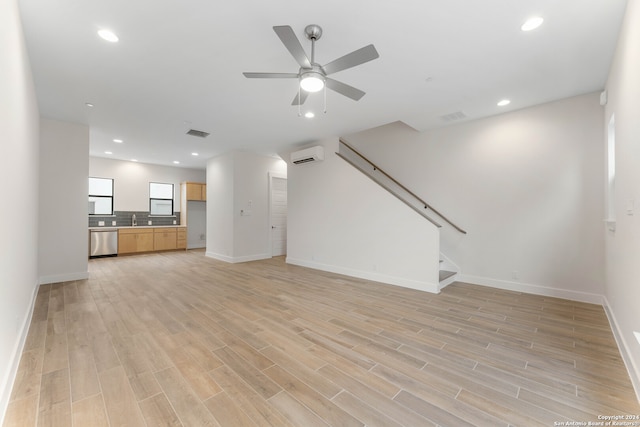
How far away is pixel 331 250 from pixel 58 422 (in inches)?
182

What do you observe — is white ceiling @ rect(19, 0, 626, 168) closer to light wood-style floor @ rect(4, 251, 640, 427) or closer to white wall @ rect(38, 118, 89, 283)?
white wall @ rect(38, 118, 89, 283)

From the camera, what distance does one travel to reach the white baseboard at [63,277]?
4.59m

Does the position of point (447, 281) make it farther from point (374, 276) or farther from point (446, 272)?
point (374, 276)

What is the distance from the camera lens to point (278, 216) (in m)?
7.73

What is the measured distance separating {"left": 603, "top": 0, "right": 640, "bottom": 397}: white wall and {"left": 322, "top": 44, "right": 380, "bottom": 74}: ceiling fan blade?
1924 millimetres

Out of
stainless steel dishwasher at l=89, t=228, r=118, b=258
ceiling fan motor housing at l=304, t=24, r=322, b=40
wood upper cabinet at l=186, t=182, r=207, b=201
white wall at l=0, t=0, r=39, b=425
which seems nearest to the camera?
white wall at l=0, t=0, r=39, b=425

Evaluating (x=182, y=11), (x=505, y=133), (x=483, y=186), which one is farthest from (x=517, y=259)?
(x=182, y=11)

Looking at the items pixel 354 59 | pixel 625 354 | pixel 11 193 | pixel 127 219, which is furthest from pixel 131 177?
pixel 625 354

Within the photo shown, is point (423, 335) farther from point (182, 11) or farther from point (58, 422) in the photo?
point (182, 11)

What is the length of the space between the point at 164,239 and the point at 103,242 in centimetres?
157

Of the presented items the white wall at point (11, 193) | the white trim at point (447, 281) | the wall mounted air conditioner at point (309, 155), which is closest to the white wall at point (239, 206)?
the wall mounted air conditioner at point (309, 155)

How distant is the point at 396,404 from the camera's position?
5.57 ft

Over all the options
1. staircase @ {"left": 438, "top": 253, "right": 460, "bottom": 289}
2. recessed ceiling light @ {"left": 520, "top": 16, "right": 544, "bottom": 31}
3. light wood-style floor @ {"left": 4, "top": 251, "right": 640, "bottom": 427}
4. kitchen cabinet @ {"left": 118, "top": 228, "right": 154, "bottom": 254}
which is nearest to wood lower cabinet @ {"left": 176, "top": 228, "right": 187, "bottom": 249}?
kitchen cabinet @ {"left": 118, "top": 228, "right": 154, "bottom": 254}

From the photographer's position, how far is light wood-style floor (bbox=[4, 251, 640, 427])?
1.63 meters
